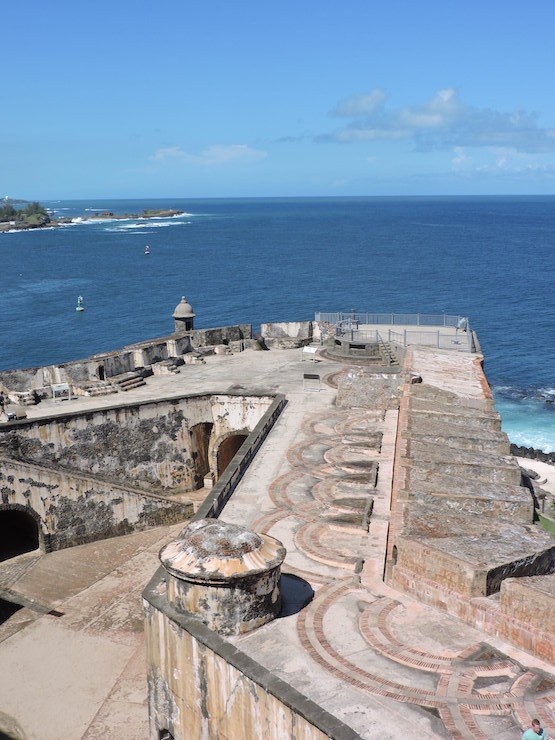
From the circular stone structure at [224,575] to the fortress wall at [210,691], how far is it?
1.32ft

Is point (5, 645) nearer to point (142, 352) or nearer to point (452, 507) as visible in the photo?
point (452, 507)

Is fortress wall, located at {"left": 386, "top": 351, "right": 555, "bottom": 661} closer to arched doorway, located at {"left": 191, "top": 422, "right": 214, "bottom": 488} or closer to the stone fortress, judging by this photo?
the stone fortress

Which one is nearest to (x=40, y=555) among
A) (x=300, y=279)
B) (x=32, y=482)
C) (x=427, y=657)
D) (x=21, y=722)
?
(x=32, y=482)

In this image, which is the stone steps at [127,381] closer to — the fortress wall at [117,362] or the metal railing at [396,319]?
the fortress wall at [117,362]

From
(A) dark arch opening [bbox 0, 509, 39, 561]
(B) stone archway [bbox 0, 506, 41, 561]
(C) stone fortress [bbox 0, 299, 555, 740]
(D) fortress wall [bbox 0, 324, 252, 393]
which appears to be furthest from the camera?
(D) fortress wall [bbox 0, 324, 252, 393]

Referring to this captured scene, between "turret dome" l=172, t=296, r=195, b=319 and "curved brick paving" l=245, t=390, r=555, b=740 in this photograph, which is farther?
"turret dome" l=172, t=296, r=195, b=319

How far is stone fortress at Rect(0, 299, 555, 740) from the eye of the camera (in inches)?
536

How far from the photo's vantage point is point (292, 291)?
99688 mm

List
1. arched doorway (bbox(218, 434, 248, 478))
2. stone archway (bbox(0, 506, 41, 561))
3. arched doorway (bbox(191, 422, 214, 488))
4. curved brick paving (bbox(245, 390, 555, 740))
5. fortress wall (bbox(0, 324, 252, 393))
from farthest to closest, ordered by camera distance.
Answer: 1. fortress wall (bbox(0, 324, 252, 393))
2. arched doorway (bbox(218, 434, 248, 478))
3. arched doorway (bbox(191, 422, 214, 488))
4. stone archway (bbox(0, 506, 41, 561))
5. curved brick paving (bbox(245, 390, 555, 740))

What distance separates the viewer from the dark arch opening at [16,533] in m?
30.5

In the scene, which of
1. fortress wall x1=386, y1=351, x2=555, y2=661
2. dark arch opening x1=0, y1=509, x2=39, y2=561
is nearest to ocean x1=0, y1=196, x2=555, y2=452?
fortress wall x1=386, y1=351, x2=555, y2=661

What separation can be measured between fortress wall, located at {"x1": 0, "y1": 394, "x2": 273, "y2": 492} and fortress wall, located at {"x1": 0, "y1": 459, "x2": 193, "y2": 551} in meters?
1.66

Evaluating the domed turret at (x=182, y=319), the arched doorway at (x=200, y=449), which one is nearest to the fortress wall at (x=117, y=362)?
the domed turret at (x=182, y=319)

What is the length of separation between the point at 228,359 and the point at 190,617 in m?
29.7
